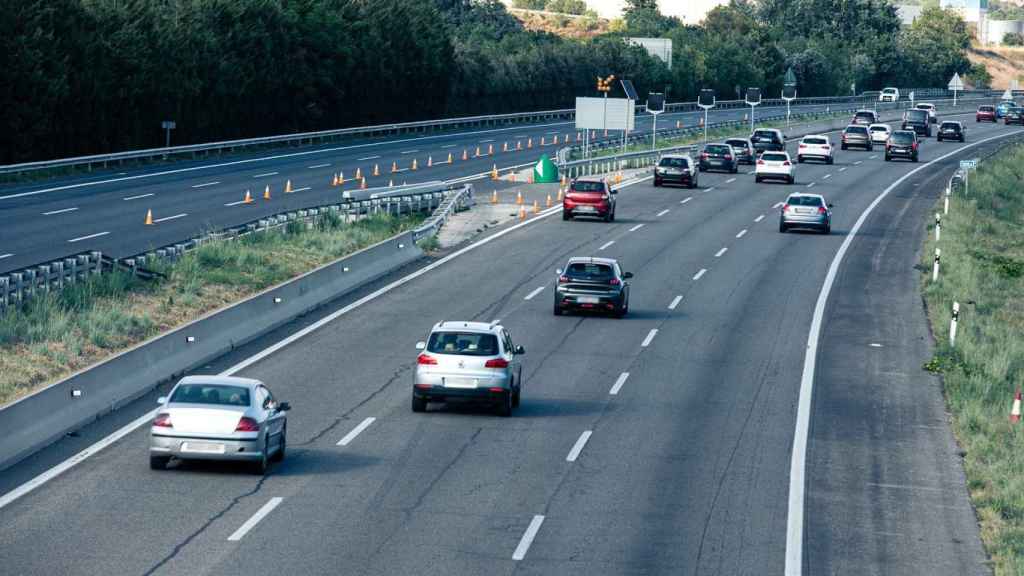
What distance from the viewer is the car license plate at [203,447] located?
20891 mm

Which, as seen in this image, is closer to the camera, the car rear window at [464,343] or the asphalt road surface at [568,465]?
the asphalt road surface at [568,465]

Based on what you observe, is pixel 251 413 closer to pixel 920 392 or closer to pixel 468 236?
pixel 920 392

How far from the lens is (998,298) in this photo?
1837 inches

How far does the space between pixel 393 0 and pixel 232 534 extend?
101 m

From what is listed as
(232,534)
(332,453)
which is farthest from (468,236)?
(232,534)

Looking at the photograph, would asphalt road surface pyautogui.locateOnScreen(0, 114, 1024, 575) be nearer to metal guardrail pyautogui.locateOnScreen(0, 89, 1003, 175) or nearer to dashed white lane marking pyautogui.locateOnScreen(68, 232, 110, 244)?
dashed white lane marking pyautogui.locateOnScreen(68, 232, 110, 244)

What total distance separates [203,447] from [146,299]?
16.6 meters

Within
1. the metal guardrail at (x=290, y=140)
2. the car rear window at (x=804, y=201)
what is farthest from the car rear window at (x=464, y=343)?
the metal guardrail at (x=290, y=140)

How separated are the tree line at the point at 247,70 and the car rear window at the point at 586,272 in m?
39.9

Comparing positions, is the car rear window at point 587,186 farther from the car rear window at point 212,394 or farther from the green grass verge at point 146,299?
the car rear window at point 212,394

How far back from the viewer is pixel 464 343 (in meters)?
26.4

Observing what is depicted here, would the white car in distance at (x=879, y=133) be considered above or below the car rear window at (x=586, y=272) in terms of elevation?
below

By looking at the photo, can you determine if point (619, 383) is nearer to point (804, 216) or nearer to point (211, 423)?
point (211, 423)

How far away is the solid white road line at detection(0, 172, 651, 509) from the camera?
21.2 metres
